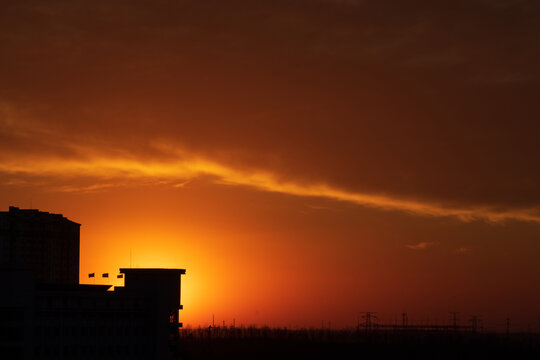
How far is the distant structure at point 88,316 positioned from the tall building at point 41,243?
48.6 meters

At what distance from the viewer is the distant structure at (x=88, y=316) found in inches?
3455

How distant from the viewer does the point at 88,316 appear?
3767 inches

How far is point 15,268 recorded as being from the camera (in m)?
88.2

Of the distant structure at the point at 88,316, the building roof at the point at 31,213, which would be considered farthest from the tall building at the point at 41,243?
the distant structure at the point at 88,316

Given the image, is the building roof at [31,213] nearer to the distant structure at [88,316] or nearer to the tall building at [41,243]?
the tall building at [41,243]

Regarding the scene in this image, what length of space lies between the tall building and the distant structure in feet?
159

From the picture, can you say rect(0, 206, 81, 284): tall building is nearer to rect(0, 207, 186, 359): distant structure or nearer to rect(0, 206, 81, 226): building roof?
rect(0, 206, 81, 226): building roof

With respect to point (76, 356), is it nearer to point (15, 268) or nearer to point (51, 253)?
point (15, 268)

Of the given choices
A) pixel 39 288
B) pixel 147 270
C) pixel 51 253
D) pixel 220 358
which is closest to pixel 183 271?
pixel 147 270

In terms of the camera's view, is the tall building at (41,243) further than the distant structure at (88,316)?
Yes

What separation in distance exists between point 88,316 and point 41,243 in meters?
62.5

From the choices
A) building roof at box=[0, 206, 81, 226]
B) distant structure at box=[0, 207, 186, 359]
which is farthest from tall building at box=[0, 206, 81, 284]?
distant structure at box=[0, 207, 186, 359]

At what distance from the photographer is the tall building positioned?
488ft

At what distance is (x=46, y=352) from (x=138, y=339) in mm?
12819
